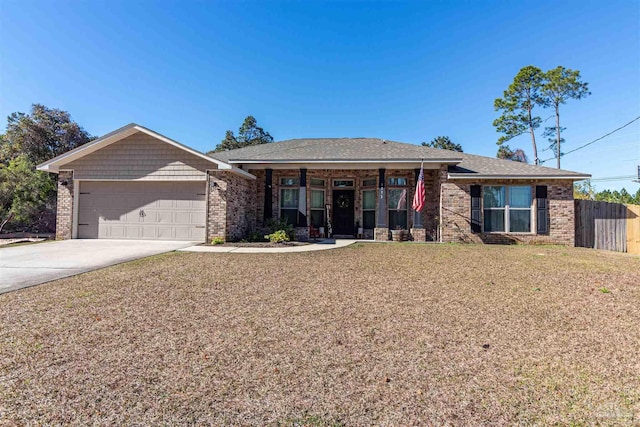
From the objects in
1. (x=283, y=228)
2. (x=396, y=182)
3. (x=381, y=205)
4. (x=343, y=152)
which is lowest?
(x=283, y=228)

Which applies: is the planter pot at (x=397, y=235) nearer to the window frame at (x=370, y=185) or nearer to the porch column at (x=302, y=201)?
the window frame at (x=370, y=185)

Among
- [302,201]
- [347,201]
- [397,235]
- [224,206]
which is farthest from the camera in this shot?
[347,201]

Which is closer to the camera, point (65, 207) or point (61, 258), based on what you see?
point (61, 258)

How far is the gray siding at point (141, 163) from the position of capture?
10320 millimetres

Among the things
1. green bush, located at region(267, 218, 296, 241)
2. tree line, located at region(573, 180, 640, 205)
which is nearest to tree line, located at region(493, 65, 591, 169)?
tree line, located at region(573, 180, 640, 205)

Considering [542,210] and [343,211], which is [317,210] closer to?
[343,211]

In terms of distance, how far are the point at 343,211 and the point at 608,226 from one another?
999 centimetres

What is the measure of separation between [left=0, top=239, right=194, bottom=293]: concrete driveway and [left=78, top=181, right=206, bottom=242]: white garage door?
0.57m

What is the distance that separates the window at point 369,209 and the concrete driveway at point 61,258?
714cm

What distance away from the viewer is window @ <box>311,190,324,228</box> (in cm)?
1284

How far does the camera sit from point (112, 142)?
1053 centimetres

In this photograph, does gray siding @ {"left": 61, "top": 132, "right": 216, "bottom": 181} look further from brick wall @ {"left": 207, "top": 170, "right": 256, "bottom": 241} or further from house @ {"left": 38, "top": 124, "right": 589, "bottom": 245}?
brick wall @ {"left": 207, "top": 170, "right": 256, "bottom": 241}

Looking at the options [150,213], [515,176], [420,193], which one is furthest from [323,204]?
[515,176]

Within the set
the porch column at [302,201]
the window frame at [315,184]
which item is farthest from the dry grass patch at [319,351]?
the window frame at [315,184]
